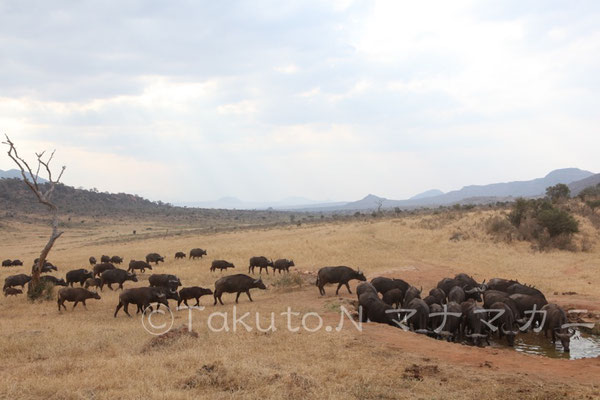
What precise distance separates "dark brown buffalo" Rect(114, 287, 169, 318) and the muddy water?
11.2 m

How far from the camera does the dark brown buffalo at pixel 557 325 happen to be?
12445mm

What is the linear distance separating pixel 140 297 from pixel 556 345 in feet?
44.0

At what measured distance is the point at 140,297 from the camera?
1538 cm

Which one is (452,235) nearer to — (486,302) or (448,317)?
(486,302)

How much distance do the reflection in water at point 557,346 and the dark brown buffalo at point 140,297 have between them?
1123 cm

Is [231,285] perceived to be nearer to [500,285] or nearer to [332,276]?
[332,276]

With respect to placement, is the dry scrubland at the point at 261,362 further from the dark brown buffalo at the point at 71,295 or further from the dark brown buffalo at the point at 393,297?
the dark brown buffalo at the point at 393,297

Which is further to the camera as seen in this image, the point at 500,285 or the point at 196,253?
the point at 196,253

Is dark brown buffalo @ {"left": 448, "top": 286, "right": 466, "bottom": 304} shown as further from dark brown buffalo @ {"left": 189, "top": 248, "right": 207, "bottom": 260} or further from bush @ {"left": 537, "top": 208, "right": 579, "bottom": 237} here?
dark brown buffalo @ {"left": 189, "top": 248, "right": 207, "bottom": 260}

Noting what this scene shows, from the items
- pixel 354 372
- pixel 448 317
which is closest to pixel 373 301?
pixel 448 317

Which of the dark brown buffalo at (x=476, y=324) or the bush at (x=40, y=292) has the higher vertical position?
the bush at (x=40, y=292)

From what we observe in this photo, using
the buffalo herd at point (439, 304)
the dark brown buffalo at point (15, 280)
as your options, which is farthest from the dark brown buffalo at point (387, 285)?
the dark brown buffalo at point (15, 280)

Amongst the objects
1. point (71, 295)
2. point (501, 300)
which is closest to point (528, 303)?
point (501, 300)

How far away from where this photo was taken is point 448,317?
526 inches
